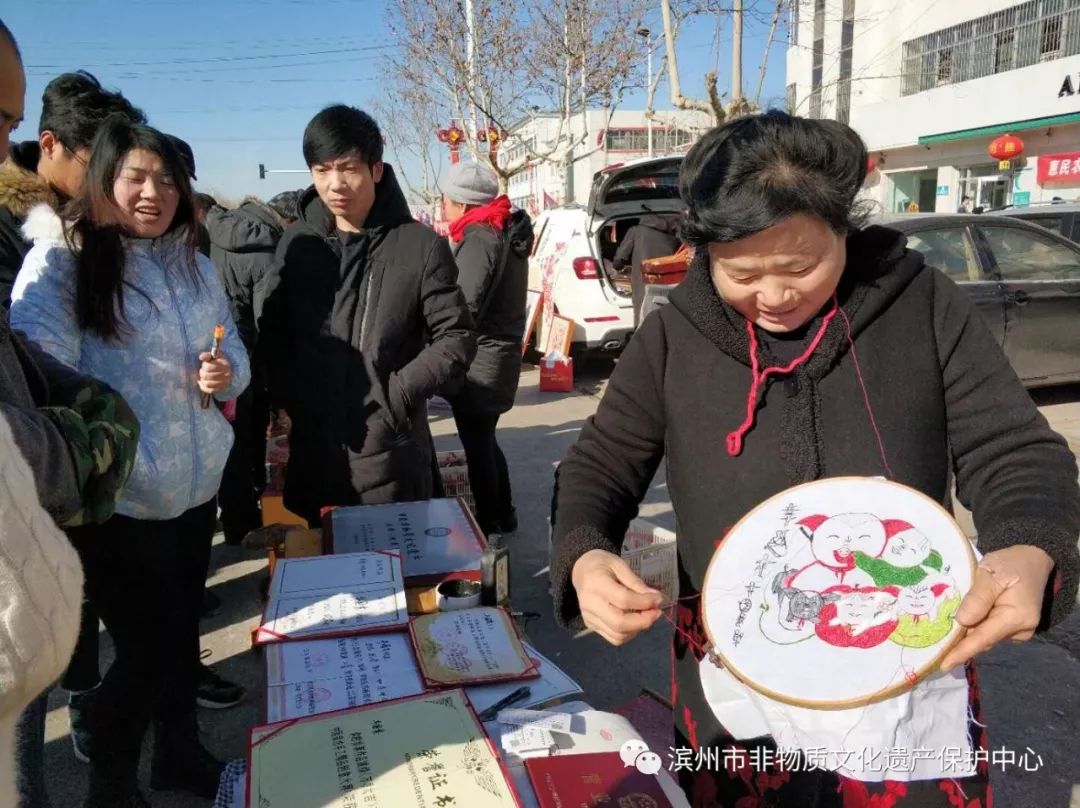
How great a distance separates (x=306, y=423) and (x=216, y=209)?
8.14 ft

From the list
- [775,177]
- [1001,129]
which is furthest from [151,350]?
[1001,129]

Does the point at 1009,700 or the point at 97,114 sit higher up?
the point at 97,114

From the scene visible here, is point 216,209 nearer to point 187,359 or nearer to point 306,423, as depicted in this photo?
point 306,423

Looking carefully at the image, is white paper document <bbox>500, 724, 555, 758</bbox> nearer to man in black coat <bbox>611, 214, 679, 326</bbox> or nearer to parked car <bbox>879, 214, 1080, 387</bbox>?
parked car <bbox>879, 214, 1080, 387</bbox>

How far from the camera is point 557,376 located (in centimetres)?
772

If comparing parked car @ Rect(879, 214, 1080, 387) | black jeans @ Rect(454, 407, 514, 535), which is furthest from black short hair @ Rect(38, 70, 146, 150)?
→ parked car @ Rect(879, 214, 1080, 387)

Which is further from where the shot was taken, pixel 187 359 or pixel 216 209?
pixel 216 209

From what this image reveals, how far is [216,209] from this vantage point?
4.52 m

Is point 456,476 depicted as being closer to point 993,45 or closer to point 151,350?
point 151,350

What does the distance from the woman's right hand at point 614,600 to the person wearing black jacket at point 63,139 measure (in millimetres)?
1892

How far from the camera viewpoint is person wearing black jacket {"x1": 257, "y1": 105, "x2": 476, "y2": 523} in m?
2.54

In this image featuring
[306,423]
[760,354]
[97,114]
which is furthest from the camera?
[306,423]

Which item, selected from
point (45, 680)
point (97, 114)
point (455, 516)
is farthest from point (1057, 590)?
point (97, 114)

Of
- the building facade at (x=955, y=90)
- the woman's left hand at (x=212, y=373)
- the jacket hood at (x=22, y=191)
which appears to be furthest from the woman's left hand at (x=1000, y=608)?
the building facade at (x=955, y=90)
